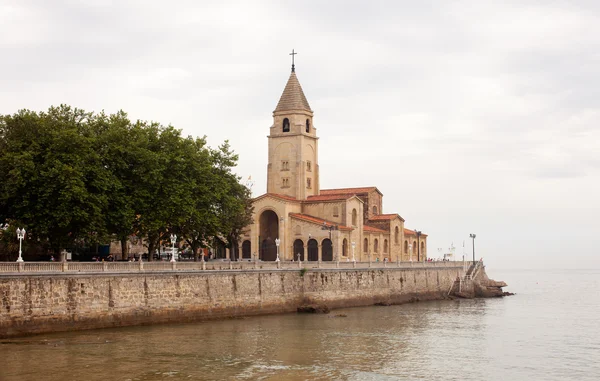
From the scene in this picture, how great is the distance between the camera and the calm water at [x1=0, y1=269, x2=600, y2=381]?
35.2 m

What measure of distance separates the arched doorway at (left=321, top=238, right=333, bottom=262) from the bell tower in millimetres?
8538

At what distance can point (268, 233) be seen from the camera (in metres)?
91.4

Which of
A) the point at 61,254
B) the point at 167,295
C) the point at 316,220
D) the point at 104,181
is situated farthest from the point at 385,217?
the point at 61,254

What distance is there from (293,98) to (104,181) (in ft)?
148

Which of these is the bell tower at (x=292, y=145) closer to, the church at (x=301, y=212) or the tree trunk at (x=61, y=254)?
the church at (x=301, y=212)

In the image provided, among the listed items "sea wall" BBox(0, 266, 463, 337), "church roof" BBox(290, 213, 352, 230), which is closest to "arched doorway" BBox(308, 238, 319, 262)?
"church roof" BBox(290, 213, 352, 230)

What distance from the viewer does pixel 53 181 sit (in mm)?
48000

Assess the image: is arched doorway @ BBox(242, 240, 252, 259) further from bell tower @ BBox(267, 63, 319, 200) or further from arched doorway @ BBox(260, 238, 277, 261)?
bell tower @ BBox(267, 63, 319, 200)

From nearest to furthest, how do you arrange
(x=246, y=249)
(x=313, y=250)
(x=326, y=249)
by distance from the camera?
(x=326, y=249) < (x=313, y=250) < (x=246, y=249)

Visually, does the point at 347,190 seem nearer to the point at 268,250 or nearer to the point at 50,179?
the point at 268,250

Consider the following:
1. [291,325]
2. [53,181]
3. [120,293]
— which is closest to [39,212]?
[53,181]

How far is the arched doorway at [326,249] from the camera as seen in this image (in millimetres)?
86363

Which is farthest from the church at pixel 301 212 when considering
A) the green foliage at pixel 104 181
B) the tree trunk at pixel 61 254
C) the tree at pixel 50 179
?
the tree at pixel 50 179

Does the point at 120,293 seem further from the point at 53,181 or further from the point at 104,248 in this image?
the point at 104,248
